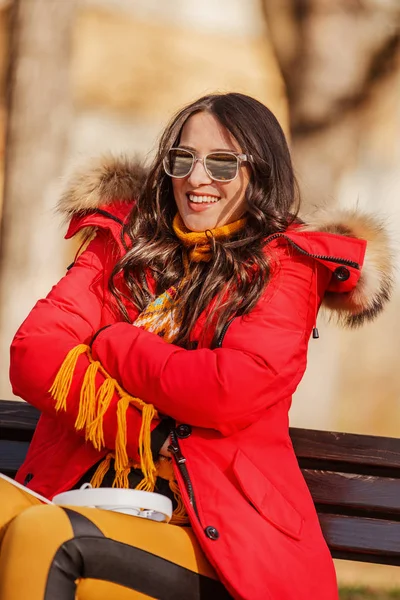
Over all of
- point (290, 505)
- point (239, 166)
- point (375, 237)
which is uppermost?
point (239, 166)

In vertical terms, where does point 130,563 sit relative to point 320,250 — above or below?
below

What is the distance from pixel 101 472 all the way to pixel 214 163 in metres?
0.94

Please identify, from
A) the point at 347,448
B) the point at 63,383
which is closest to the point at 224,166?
the point at 63,383

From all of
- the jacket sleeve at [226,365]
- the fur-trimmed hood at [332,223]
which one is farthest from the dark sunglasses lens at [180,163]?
the jacket sleeve at [226,365]

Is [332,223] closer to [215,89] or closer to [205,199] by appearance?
[205,199]

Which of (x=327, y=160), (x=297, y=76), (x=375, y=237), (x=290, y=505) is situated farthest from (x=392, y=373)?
(x=290, y=505)

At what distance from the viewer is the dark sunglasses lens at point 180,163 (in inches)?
112

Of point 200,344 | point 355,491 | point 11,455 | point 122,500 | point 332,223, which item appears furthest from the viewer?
point 11,455

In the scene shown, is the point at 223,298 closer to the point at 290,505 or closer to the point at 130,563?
the point at 290,505

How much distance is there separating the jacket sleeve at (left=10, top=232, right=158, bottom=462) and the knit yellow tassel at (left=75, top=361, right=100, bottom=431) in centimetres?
2

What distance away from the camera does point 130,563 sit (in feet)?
7.18

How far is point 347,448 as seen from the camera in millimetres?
3268

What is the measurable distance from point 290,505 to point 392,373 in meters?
2.19

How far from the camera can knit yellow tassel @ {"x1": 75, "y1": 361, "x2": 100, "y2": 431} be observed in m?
2.54
